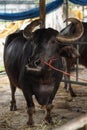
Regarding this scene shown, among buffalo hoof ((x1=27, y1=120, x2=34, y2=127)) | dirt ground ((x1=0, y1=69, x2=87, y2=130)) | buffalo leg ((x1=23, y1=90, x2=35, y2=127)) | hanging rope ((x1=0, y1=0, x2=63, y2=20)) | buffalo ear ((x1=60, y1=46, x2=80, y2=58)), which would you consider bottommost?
dirt ground ((x1=0, y1=69, x2=87, y2=130))

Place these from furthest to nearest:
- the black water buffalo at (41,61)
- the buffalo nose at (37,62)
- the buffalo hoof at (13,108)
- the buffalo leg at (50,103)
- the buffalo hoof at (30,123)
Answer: the buffalo hoof at (13,108)
the buffalo hoof at (30,123)
the buffalo leg at (50,103)
the black water buffalo at (41,61)
the buffalo nose at (37,62)

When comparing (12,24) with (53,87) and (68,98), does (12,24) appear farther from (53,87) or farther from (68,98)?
(53,87)

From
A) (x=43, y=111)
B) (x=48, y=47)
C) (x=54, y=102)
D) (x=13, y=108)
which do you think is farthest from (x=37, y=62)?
(x=54, y=102)

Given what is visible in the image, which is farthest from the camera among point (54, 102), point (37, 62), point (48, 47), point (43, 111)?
point (54, 102)

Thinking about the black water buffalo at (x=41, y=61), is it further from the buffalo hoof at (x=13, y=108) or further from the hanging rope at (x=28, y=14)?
the hanging rope at (x=28, y=14)

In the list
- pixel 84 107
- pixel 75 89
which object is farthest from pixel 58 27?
pixel 84 107

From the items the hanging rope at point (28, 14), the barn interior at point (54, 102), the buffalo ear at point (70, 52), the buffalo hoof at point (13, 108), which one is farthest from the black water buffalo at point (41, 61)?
the hanging rope at point (28, 14)

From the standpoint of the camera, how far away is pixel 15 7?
13039 mm

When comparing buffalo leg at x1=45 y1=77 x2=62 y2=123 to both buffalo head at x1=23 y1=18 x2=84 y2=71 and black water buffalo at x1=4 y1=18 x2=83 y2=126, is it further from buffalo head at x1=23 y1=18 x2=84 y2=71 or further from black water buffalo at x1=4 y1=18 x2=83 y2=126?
buffalo head at x1=23 y1=18 x2=84 y2=71

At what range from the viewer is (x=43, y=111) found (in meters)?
5.86

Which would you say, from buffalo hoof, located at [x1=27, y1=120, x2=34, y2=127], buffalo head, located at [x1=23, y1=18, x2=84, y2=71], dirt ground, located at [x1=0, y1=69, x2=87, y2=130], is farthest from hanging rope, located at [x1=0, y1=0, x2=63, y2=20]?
buffalo hoof, located at [x1=27, y1=120, x2=34, y2=127]

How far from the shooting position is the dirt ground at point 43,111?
509 cm

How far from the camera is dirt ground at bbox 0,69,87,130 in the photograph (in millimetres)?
5094

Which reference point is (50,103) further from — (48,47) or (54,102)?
(54,102)
